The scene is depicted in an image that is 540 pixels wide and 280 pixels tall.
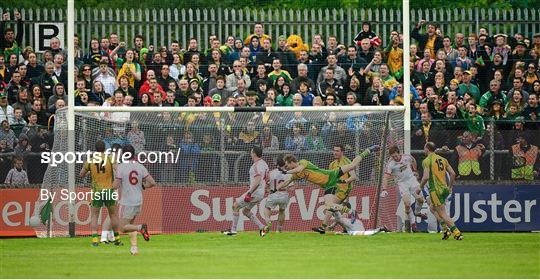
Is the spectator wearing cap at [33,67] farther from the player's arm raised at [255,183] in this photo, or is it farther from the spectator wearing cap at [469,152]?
the spectator wearing cap at [469,152]

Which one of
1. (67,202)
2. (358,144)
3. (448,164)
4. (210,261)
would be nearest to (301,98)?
(358,144)

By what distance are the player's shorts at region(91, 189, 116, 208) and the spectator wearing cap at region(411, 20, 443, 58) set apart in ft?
26.3

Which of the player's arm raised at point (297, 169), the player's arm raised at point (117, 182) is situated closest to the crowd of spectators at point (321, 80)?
the player's arm raised at point (297, 169)

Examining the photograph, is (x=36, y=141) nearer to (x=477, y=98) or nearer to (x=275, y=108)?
(x=275, y=108)

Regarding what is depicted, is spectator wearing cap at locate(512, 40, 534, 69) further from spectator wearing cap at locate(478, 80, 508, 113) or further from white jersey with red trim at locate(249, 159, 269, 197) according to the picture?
white jersey with red trim at locate(249, 159, 269, 197)

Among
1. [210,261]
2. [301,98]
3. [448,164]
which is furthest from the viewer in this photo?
[301,98]

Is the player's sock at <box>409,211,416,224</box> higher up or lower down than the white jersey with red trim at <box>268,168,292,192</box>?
lower down

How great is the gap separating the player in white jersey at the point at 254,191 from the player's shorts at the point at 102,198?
2649 millimetres

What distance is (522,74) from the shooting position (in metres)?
26.6

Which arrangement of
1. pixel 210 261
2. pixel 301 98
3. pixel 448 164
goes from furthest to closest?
pixel 301 98 → pixel 448 164 → pixel 210 261

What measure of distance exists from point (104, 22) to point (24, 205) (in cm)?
438

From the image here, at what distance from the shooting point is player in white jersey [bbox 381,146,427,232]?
24781 mm

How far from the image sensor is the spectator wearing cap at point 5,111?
2494 centimetres

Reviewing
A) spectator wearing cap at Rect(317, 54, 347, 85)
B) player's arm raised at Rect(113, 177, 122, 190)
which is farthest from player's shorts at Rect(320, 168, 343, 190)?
player's arm raised at Rect(113, 177, 122, 190)
